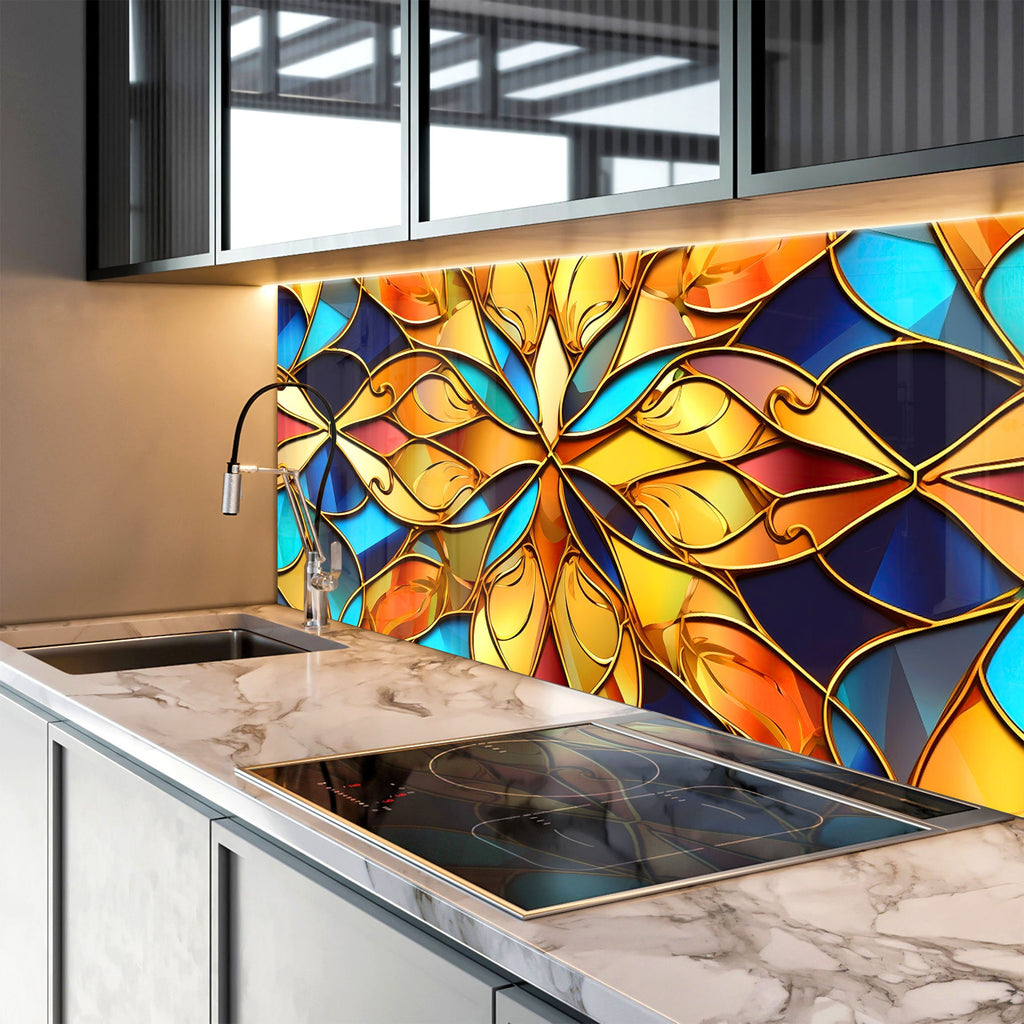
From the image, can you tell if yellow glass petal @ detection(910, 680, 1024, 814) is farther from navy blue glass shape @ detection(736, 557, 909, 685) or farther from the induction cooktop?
navy blue glass shape @ detection(736, 557, 909, 685)

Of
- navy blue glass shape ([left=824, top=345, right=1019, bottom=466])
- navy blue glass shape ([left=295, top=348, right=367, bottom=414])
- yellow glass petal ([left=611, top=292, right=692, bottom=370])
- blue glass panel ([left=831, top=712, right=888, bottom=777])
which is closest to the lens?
navy blue glass shape ([left=824, top=345, right=1019, bottom=466])

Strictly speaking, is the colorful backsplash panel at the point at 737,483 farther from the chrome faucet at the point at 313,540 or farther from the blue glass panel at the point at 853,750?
the chrome faucet at the point at 313,540

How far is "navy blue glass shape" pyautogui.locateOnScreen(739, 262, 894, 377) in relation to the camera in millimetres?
1703

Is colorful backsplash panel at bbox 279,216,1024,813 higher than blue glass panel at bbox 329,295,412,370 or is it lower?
lower

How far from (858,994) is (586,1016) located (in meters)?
0.23

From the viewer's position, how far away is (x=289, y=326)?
10.1 feet

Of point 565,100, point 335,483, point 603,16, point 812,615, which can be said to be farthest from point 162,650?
point 603,16

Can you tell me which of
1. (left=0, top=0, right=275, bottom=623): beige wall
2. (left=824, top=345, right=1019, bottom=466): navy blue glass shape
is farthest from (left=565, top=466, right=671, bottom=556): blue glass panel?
(left=0, top=0, right=275, bottom=623): beige wall

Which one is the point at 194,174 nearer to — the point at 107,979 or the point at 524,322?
the point at 524,322

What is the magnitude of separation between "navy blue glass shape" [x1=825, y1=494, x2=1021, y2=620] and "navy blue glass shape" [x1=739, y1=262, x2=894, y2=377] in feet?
0.74

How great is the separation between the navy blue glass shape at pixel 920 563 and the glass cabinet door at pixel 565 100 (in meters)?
0.53

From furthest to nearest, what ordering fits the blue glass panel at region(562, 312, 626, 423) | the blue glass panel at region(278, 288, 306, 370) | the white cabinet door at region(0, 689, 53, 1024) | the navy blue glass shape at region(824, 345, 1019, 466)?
the blue glass panel at region(278, 288, 306, 370), the white cabinet door at region(0, 689, 53, 1024), the blue glass panel at region(562, 312, 626, 423), the navy blue glass shape at region(824, 345, 1019, 466)

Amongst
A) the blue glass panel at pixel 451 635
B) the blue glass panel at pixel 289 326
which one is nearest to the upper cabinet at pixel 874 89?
the blue glass panel at pixel 451 635

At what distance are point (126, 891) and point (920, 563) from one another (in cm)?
124
